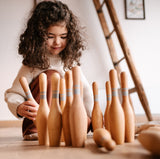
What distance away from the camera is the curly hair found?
3.65 ft

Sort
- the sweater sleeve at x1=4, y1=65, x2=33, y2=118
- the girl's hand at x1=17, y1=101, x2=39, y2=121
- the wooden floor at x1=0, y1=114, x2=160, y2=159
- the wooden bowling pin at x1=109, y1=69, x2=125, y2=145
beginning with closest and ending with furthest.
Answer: the wooden floor at x1=0, y1=114, x2=160, y2=159 → the wooden bowling pin at x1=109, y1=69, x2=125, y2=145 → the girl's hand at x1=17, y1=101, x2=39, y2=121 → the sweater sleeve at x1=4, y1=65, x2=33, y2=118

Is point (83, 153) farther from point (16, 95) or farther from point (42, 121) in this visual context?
point (16, 95)

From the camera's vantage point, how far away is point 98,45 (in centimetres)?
240

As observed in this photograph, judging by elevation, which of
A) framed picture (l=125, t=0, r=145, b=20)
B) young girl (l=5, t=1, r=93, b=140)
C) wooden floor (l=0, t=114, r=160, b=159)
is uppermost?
framed picture (l=125, t=0, r=145, b=20)

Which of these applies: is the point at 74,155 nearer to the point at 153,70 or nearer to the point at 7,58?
the point at 7,58

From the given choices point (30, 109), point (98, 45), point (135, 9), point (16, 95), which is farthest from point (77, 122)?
point (135, 9)

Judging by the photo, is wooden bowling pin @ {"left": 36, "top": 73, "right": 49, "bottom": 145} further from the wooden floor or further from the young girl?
the young girl

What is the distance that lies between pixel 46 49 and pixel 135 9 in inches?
64.2

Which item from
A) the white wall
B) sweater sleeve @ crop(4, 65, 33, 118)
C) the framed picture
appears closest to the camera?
sweater sleeve @ crop(4, 65, 33, 118)

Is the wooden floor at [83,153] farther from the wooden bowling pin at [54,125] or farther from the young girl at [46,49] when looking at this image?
the young girl at [46,49]

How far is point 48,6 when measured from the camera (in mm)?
1197

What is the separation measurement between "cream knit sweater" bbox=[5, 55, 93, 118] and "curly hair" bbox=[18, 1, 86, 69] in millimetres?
35

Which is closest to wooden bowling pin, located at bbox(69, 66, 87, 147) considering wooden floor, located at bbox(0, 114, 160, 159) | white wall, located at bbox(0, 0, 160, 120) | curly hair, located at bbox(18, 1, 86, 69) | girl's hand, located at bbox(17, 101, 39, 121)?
wooden floor, located at bbox(0, 114, 160, 159)

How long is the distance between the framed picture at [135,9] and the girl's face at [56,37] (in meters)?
1.52
